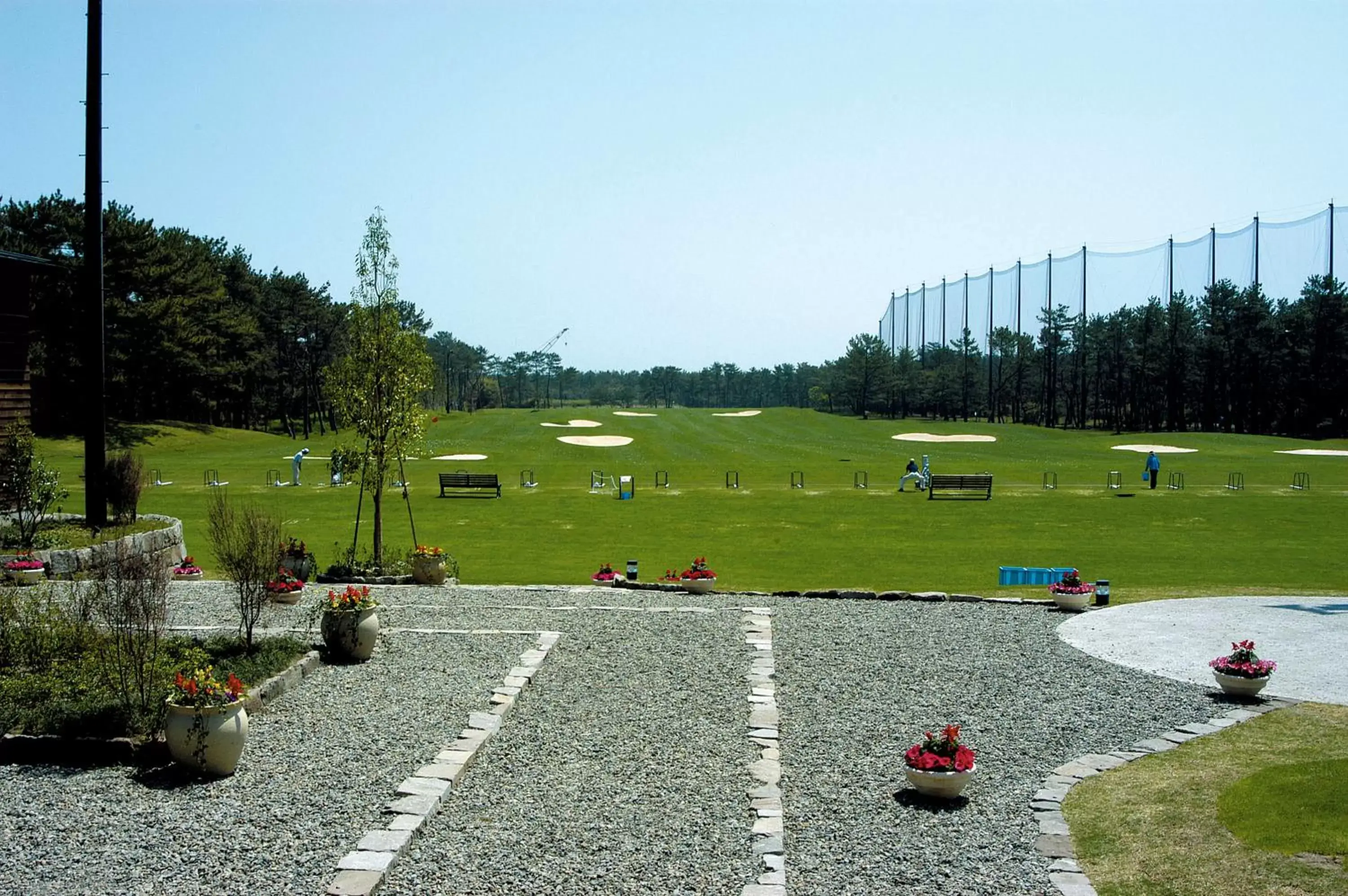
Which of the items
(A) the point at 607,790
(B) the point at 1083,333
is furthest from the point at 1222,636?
(B) the point at 1083,333

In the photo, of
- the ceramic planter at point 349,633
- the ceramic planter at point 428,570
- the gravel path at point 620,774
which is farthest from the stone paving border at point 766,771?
the ceramic planter at point 428,570

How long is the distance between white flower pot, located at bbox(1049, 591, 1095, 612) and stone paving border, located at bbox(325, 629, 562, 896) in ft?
30.5

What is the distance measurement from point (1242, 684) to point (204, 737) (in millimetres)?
10458

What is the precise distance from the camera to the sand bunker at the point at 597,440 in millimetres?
58062

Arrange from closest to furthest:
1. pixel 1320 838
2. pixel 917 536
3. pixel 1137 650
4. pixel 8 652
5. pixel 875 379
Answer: pixel 1320 838 < pixel 8 652 < pixel 1137 650 < pixel 917 536 < pixel 875 379

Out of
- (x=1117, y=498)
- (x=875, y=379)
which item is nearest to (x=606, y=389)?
(x=875, y=379)

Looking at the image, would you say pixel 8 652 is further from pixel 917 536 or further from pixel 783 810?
pixel 917 536

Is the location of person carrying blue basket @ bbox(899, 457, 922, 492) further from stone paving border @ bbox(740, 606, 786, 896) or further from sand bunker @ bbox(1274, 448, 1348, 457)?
sand bunker @ bbox(1274, 448, 1348, 457)

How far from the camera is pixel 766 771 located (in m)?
8.55

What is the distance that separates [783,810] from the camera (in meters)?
7.79

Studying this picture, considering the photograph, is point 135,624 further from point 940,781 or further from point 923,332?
point 923,332

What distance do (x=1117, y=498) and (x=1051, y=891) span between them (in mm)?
31900

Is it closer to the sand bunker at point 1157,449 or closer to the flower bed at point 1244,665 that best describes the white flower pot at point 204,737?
the flower bed at point 1244,665

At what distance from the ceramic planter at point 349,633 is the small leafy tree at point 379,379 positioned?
7263 millimetres
